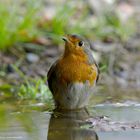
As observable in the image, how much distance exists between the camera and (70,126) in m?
4.58

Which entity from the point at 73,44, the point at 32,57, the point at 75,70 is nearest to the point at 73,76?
the point at 75,70

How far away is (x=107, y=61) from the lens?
24.8ft

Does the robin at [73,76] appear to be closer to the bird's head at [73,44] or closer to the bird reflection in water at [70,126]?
the bird's head at [73,44]

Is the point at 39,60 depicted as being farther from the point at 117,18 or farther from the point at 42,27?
the point at 117,18

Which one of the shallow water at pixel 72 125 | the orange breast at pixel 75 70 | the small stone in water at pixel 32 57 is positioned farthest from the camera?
the small stone in water at pixel 32 57

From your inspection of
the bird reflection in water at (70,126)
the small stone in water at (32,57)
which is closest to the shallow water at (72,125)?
the bird reflection in water at (70,126)

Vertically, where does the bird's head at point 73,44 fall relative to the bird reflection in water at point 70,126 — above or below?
above

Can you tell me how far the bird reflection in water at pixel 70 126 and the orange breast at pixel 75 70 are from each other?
28cm

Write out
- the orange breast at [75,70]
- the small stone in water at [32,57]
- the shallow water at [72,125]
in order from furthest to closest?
the small stone in water at [32,57] < the orange breast at [75,70] < the shallow water at [72,125]

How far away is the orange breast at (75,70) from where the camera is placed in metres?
5.17

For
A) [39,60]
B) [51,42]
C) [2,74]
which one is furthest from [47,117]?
[51,42]

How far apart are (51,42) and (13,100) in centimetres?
218

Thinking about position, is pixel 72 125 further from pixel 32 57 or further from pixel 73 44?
pixel 32 57

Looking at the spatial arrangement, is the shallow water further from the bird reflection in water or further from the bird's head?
the bird's head
